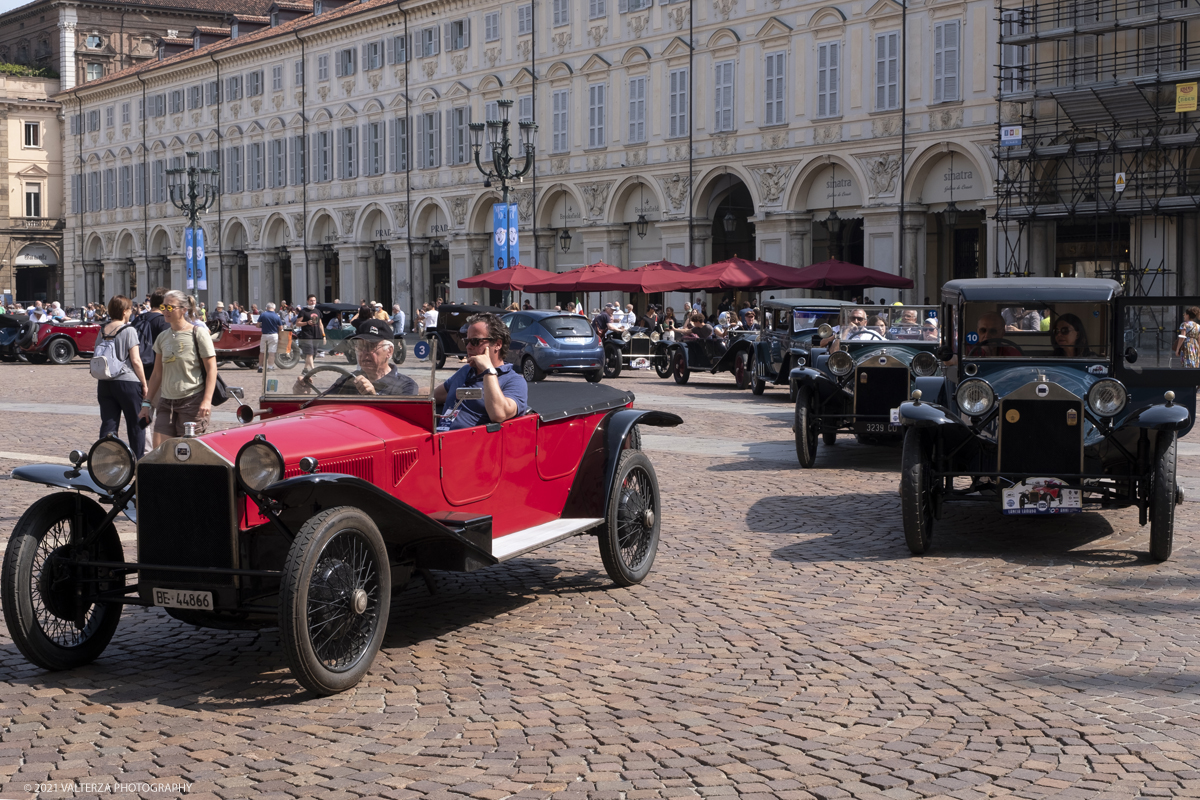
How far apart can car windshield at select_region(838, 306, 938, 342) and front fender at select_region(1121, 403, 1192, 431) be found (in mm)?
6588

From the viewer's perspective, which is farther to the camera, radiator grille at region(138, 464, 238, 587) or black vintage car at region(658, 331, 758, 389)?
black vintage car at region(658, 331, 758, 389)

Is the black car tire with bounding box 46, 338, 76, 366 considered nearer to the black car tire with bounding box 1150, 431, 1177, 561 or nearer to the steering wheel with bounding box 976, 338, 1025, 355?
the steering wheel with bounding box 976, 338, 1025, 355

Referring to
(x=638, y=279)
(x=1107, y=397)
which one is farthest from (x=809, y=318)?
(x=1107, y=397)

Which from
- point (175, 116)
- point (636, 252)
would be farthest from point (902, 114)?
point (175, 116)

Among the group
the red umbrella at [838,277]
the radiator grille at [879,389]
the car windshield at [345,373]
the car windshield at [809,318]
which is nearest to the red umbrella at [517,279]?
the red umbrella at [838,277]

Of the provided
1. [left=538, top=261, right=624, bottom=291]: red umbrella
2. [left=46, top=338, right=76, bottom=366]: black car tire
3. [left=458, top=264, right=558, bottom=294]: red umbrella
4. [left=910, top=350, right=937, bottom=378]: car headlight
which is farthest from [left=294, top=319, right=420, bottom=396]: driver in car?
[left=46, top=338, right=76, bottom=366]: black car tire

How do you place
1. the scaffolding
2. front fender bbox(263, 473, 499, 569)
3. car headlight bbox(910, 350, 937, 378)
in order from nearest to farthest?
front fender bbox(263, 473, 499, 569)
car headlight bbox(910, 350, 937, 378)
the scaffolding

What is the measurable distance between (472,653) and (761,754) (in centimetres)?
182

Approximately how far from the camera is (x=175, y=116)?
65.7 meters

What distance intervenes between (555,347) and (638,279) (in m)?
5.83

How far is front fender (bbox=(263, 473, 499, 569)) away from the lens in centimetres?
555

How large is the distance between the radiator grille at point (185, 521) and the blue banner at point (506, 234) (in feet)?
102

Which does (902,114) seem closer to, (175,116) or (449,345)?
(449,345)

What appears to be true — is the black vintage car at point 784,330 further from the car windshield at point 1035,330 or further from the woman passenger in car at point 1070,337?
the woman passenger in car at point 1070,337
